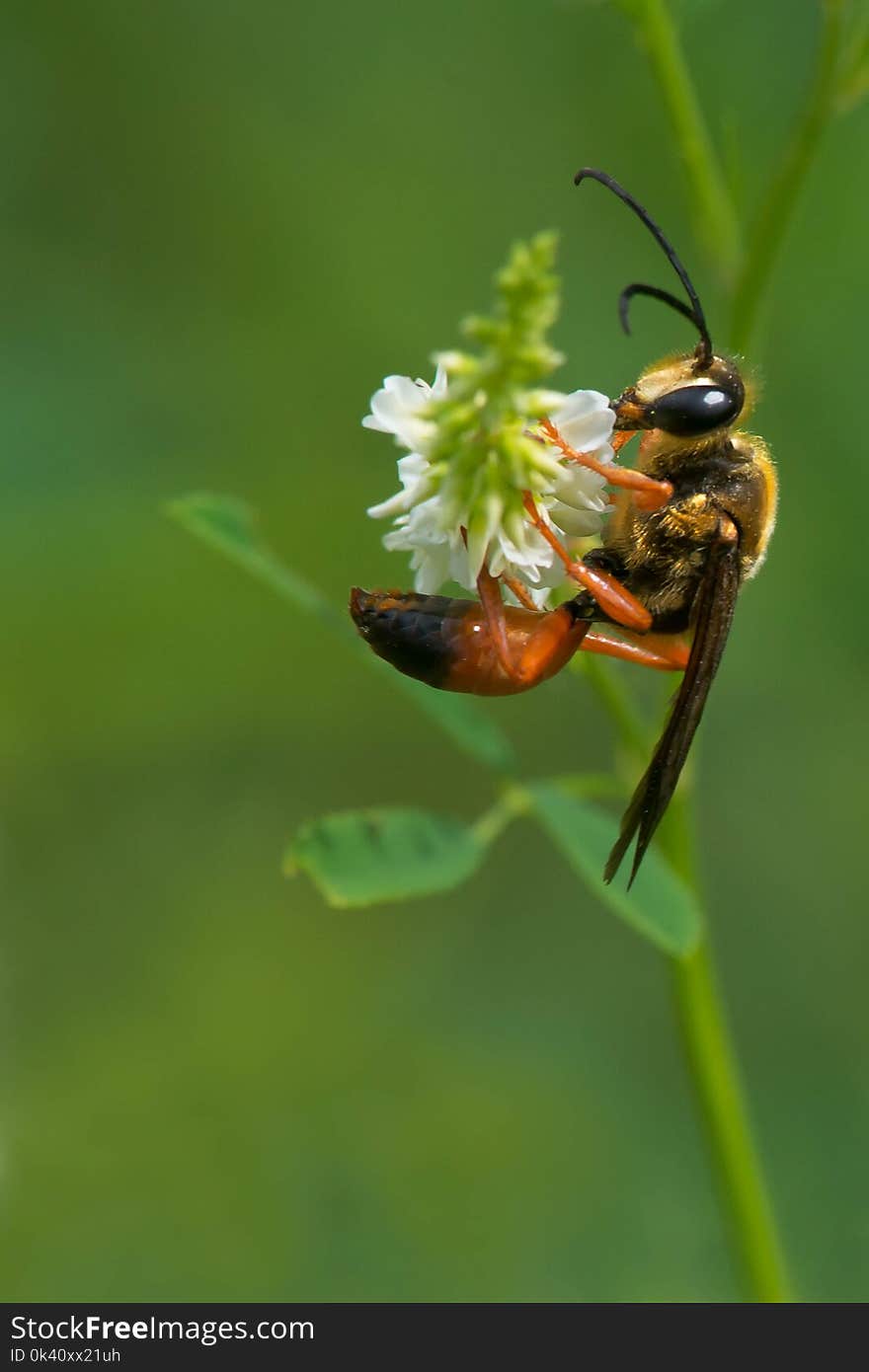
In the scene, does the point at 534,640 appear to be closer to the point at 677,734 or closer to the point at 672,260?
the point at 677,734

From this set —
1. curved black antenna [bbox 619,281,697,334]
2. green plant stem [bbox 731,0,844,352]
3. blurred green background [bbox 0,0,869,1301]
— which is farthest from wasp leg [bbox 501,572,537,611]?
blurred green background [bbox 0,0,869,1301]

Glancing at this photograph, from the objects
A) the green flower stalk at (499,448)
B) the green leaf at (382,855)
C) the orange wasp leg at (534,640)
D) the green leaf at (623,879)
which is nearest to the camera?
the green flower stalk at (499,448)

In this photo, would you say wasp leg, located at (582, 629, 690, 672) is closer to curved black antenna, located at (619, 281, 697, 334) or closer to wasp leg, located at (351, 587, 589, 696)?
wasp leg, located at (351, 587, 589, 696)

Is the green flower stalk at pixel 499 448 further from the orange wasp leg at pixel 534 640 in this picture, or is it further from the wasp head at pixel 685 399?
the wasp head at pixel 685 399

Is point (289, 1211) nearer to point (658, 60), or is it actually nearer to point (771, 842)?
point (771, 842)

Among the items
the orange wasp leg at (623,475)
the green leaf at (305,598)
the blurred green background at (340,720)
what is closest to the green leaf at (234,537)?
the green leaf at (305,598)

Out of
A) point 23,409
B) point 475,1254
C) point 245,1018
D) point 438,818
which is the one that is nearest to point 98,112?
point 23,409
